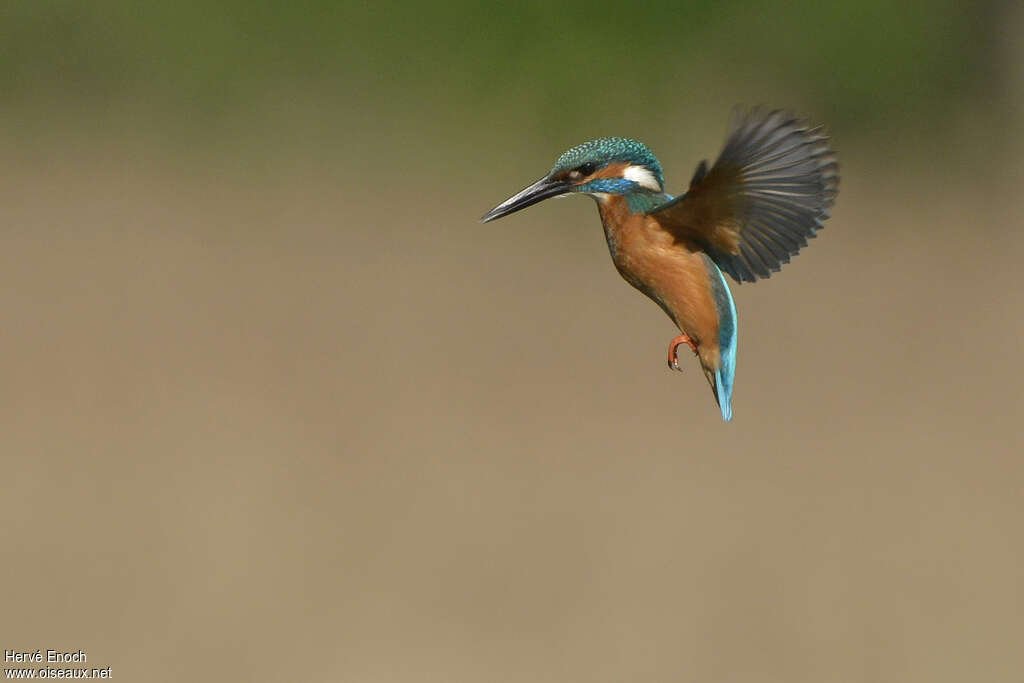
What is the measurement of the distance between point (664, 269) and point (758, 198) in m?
0.03

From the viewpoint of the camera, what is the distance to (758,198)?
0.98 ft

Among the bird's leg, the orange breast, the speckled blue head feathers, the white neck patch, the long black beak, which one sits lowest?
the bird's leg

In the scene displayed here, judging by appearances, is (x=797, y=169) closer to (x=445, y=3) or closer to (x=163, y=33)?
(x=445, y=3)

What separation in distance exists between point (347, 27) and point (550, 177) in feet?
11.8

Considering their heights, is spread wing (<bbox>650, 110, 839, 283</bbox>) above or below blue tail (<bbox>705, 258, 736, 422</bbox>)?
above

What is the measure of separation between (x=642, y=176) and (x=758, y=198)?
38 mm

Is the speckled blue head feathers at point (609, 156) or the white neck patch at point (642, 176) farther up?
the speckled blue head feathers at point (609, 156)

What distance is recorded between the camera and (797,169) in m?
0.29

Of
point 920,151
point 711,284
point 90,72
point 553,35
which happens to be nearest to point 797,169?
point 711,284

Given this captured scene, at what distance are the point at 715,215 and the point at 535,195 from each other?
1.7 inches

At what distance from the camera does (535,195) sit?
1.00 ft

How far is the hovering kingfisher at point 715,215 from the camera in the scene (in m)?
0.29

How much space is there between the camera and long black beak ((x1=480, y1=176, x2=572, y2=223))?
0.99 feet

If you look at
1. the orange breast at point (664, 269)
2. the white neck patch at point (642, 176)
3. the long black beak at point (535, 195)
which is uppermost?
the white neck patch at point (642, 176)
